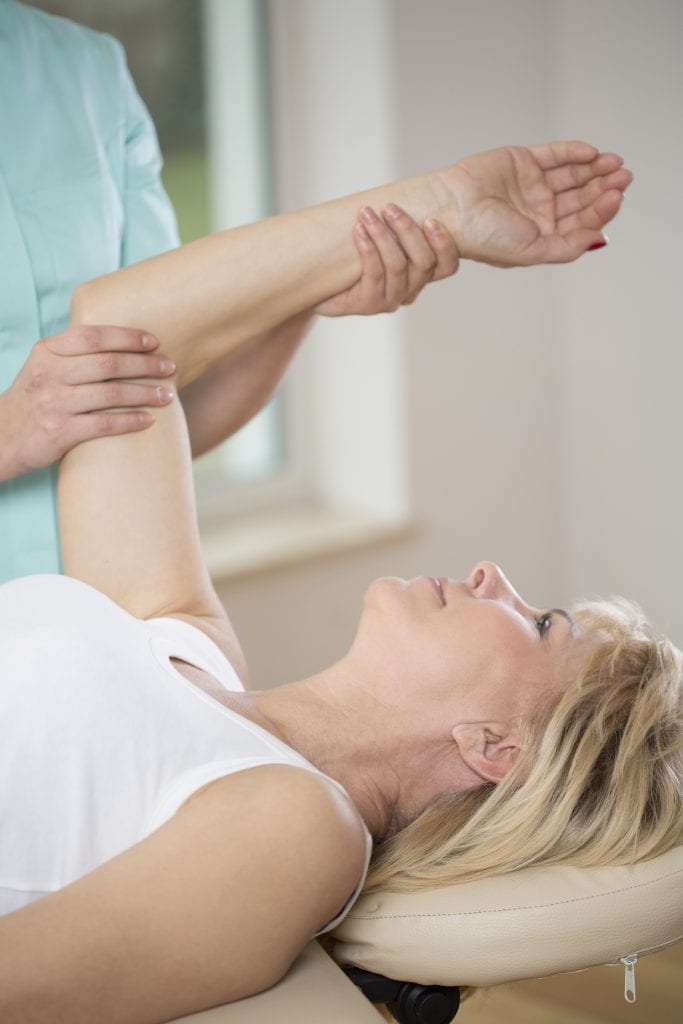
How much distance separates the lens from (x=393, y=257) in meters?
1.57

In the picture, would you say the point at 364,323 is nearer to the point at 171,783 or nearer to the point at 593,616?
the point at 593,616

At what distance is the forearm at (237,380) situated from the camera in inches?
68.6

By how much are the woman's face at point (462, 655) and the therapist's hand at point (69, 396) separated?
0.40m

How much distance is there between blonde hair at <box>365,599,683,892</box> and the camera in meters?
1.33

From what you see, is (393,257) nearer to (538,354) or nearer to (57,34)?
(57,34)

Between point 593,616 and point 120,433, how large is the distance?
0.65 metres

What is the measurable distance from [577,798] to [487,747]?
0.15 m

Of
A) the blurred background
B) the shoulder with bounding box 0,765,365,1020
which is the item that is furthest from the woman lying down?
the blurred background

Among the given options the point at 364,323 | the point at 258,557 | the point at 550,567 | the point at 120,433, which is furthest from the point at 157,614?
the point at 550,567

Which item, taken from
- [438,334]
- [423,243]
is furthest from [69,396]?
[438,334]

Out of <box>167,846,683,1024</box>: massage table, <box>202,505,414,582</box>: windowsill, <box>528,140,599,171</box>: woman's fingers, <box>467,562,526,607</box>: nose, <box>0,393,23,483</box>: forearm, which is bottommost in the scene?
<box>167,846,683,1024</box>: massage table

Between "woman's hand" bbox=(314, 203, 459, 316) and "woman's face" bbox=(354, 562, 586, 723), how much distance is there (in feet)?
1.28

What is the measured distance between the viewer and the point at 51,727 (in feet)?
4.04

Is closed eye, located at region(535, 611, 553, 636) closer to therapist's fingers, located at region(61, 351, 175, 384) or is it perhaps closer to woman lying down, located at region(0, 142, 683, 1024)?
woman lying down, located at region(0, 142, 683, 1024)
